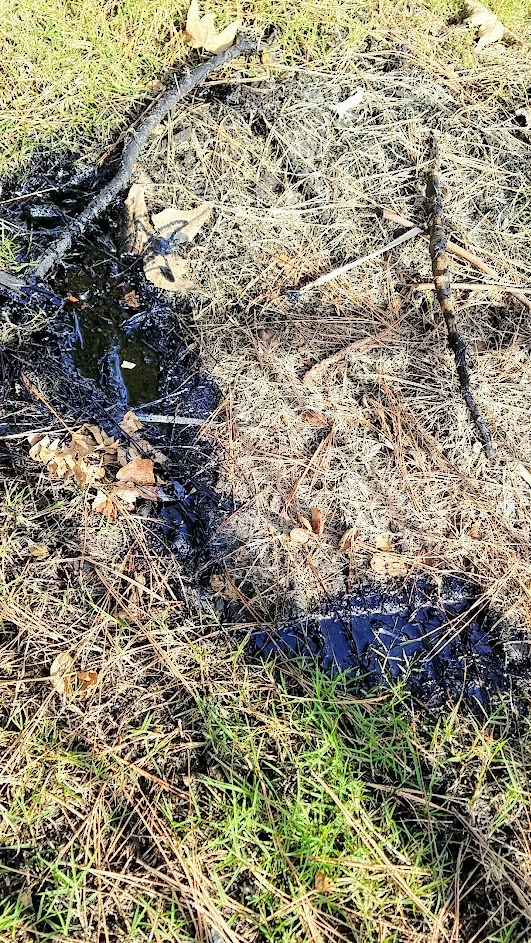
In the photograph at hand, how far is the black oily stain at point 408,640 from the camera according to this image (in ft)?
6.48

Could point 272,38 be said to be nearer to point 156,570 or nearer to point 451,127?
point 451,127

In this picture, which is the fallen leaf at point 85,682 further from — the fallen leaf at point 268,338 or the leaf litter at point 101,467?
the fallen leaf at point 268,338

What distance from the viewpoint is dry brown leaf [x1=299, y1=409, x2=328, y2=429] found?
232cm

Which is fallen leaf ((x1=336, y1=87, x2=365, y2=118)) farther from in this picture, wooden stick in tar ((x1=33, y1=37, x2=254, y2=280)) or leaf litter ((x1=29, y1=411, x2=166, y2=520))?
leaf litter ((x1=29, y1=411, x2=166, y2=520))

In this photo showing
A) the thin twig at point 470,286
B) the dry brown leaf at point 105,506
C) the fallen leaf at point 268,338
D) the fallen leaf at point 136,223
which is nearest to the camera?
the dry brown leaf at point 105,506

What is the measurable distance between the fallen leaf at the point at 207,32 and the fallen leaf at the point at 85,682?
2935mm

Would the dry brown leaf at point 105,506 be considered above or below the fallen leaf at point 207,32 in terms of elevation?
below

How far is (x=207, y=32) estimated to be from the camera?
306 cm

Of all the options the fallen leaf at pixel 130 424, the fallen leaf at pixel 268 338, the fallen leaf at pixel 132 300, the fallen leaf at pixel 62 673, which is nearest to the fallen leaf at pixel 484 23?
the fallen leaf at pixel 268 338

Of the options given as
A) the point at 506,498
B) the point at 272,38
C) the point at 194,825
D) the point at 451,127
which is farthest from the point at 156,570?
the point at 272,38

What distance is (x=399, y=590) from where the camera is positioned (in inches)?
83.3

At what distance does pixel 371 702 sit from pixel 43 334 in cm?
182

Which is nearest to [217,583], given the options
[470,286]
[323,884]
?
[323,884]

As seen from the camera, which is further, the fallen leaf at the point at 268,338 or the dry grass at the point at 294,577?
the fallen leaf at the point at 268,338
